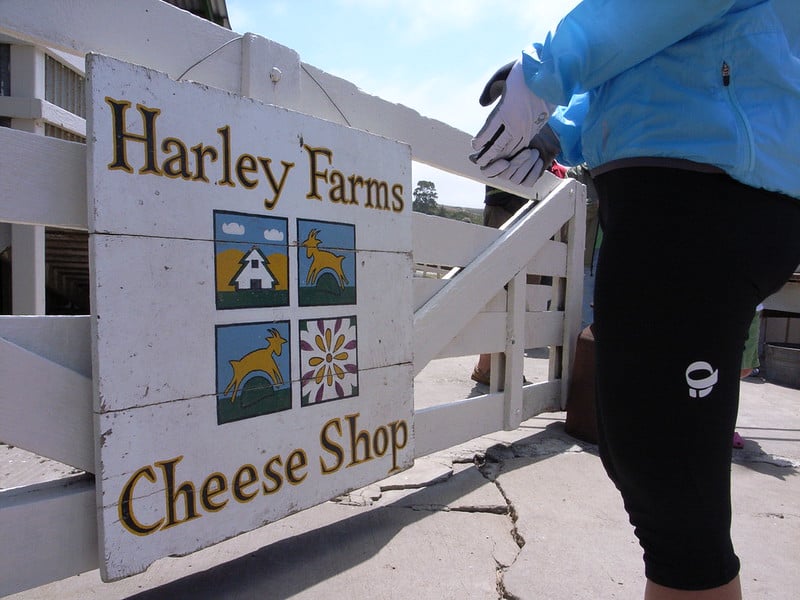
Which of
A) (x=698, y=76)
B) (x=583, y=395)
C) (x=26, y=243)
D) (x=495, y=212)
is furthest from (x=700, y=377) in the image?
(x=495, y=212)

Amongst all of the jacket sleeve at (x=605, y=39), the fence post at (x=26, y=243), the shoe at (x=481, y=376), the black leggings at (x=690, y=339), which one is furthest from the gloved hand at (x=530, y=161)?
the shoe at (x=481, y=376)

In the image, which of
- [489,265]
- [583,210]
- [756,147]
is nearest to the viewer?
[756,147]

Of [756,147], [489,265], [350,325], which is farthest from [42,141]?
[489,265]

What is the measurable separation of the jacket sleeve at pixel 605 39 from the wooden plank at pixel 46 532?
1.36m

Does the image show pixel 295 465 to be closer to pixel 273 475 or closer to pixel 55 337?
pixel 273 475

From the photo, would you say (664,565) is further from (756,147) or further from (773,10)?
(773,10)

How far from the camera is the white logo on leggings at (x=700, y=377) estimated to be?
2.66ft

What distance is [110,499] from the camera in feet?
4.50

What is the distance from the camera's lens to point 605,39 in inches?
34.2

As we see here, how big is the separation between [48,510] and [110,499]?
14cm

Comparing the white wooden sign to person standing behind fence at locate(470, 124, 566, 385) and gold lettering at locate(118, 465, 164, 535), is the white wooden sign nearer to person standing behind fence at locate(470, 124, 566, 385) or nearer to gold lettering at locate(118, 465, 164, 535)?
gold lettering at locate(118, 465, 164, 535)

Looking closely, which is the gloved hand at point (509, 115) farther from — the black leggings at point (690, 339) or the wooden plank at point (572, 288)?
the wooden plank at point (572, 288)

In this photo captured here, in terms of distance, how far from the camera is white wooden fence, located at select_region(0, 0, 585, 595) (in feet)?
4.38

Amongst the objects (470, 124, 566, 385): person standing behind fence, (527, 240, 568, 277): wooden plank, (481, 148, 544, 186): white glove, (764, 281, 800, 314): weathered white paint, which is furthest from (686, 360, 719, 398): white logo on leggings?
(764, 281, 800, 314): weathered white paint
